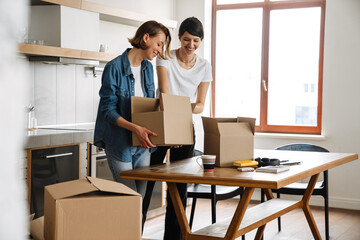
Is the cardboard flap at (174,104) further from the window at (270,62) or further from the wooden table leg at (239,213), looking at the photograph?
the window at (270,62)

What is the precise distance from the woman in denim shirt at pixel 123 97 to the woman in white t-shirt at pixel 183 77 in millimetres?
330

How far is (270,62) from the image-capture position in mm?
5395

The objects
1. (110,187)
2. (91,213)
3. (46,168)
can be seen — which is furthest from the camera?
(46,168)

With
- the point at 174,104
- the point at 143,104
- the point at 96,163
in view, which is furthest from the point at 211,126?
the point at 96,163

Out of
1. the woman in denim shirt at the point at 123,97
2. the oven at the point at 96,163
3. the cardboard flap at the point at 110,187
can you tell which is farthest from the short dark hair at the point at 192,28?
the oven at the point at 96,163

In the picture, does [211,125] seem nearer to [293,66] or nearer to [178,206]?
[178,206]

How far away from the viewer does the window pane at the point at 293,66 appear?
17.0 ft

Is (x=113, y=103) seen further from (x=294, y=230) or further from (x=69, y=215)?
(x=294, y=230)

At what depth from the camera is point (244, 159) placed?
94.7 inches

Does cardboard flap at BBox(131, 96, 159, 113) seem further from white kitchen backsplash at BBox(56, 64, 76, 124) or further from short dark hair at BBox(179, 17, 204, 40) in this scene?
white kitchen backsplash at BBox(56, 64, 76, 124)

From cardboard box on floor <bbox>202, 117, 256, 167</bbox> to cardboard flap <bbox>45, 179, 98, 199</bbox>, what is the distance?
1.01m

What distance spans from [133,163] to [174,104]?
1.25ft

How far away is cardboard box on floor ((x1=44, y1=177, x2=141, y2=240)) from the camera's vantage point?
1.22m

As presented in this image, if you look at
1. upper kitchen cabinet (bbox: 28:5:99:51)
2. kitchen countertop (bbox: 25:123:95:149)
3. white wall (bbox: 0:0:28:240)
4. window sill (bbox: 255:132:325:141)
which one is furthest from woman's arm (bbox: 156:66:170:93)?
window sill (bbox: 255:132:325:141)
